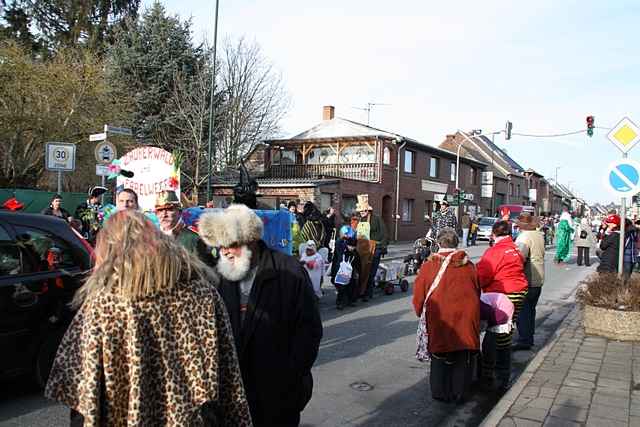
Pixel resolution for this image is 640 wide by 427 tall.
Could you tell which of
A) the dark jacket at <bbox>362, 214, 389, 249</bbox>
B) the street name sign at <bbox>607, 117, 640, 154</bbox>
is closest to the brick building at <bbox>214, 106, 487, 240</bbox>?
the dark jacket at <bbox>362, 214, 389, 249</bbox>

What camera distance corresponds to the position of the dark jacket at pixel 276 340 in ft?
9.93

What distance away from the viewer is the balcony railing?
102 feet

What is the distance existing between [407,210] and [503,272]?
1128 inches

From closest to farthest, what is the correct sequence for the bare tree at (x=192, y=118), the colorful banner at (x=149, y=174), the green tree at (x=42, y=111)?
the colorful banner at (x=149, y=174)
the green tree at (x=42, y=111)
the bare tree at (x=192, y=118)

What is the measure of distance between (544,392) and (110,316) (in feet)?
14.4

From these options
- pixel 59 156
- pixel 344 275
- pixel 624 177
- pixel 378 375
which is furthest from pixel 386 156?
pixel 378 375

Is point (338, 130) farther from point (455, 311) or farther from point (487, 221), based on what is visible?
point (455, 311)

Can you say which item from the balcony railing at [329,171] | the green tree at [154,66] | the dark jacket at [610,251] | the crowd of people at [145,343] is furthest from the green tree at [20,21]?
the crowd of people at [145,343]

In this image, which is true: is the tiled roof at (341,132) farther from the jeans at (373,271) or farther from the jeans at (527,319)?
the jeans at (527,319)

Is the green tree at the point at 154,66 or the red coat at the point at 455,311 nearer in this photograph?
the red coat at the point at 455,311

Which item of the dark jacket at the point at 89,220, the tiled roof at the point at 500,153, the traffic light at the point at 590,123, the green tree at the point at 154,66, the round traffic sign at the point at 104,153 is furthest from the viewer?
the tiled roof at the point at 500,153

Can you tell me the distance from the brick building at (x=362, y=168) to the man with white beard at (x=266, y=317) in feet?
77.9

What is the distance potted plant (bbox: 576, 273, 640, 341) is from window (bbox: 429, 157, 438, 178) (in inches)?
1140

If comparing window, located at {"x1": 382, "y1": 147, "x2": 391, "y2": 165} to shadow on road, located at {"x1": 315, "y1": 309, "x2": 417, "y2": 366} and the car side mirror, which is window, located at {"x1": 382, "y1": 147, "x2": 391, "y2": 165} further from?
the car side mirror
